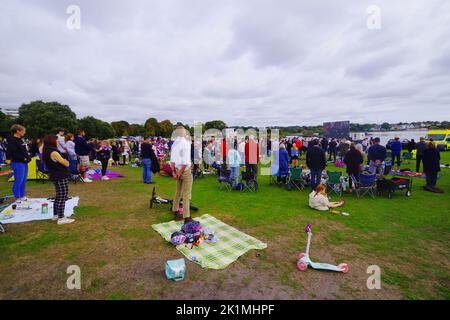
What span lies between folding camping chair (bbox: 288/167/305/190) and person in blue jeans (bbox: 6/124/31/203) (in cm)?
899

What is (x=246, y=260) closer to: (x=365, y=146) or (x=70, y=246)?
(x=70, y=246)

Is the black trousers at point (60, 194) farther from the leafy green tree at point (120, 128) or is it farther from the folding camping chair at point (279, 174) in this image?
the leafy green tree at point (120, 128)

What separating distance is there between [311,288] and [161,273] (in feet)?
7.28

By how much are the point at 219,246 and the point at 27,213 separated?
533 cm

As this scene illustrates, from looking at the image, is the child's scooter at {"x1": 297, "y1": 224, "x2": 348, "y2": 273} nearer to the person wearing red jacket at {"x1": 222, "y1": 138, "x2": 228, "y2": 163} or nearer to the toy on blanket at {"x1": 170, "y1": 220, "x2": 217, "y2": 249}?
the toy on blanket at {"x1": 170, "y1": 220, "x2": 217, "y2": 249}

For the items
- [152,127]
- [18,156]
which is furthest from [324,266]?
[152,127]

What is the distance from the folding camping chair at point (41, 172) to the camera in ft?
32.7

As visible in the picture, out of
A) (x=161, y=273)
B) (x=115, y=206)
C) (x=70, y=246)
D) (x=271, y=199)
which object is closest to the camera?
(x=161, y=273)

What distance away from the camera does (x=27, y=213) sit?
18.9 feet

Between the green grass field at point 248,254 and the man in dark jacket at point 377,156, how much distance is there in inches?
119

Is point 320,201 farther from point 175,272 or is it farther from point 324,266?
point 175,272
